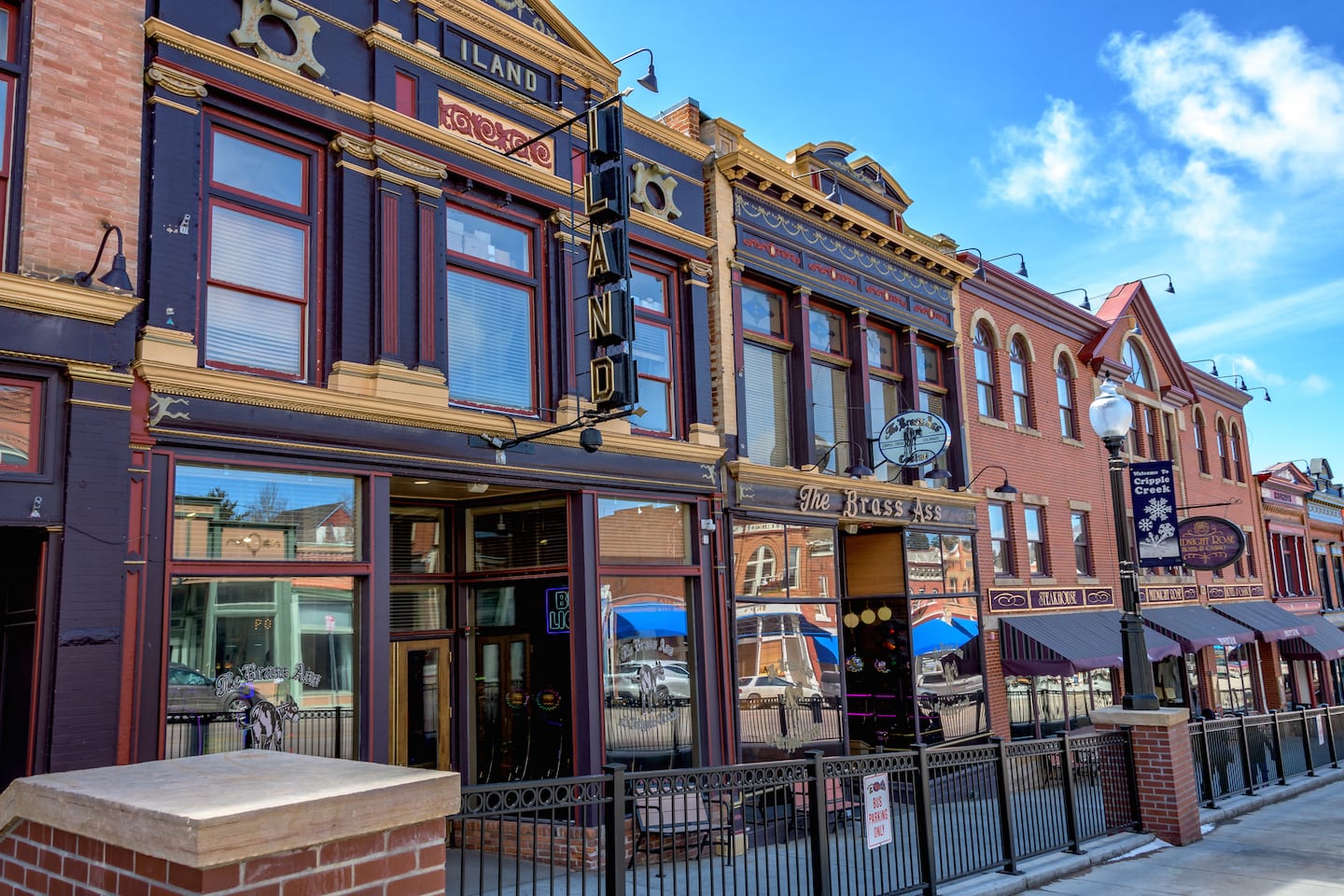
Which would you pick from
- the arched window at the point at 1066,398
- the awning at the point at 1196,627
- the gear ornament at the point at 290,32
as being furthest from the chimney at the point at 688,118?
the awning at the point at 1196,627

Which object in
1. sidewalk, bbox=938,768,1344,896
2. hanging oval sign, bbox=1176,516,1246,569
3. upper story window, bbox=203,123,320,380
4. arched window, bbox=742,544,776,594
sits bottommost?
sidewalk, bbox=938,768,1344,896

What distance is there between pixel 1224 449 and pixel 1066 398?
11707mm

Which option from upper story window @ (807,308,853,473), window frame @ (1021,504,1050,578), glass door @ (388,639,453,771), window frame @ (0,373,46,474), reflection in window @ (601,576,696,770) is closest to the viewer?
window frame @ (0,373,46,474)

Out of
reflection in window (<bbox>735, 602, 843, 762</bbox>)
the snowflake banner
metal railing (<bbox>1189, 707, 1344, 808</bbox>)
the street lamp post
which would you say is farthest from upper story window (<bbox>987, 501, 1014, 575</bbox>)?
the street lamp post

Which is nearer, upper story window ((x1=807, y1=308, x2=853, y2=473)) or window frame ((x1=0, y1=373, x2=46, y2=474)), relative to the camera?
window frame ((x1=0, y1=373, x2=46, y2=474))

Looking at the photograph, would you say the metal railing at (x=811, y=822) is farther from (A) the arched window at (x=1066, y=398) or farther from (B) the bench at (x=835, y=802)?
(A) the arched window at (x=1066, y=398)

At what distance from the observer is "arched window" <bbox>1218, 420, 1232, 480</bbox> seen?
31.4 meters

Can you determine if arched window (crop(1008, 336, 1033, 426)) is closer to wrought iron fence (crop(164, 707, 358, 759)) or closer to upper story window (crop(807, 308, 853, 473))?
upper story window (crop(807, 308, 853, 473))

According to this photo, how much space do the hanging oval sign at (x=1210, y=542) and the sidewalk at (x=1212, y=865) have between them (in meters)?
8.45

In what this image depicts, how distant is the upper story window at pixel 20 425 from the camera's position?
25.4 feet

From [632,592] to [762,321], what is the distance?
518cm

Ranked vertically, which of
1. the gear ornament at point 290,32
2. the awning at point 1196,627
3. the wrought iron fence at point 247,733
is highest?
the gear ornament at point 290,32

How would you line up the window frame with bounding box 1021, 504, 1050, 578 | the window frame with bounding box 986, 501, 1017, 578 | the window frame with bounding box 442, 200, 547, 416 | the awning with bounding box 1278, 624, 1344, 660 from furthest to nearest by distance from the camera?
1. the awning with bounding box 1278, 624, 1344, 660
2. the window frame with bounding box 1021, 504, 1050, 578
3. the window frame with bounding box 986, 501, 1017, 578
4. the window frame with bounding box 442, 200, 547, 416

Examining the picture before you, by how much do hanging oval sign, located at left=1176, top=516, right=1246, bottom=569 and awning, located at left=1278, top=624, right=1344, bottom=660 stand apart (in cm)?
1040
